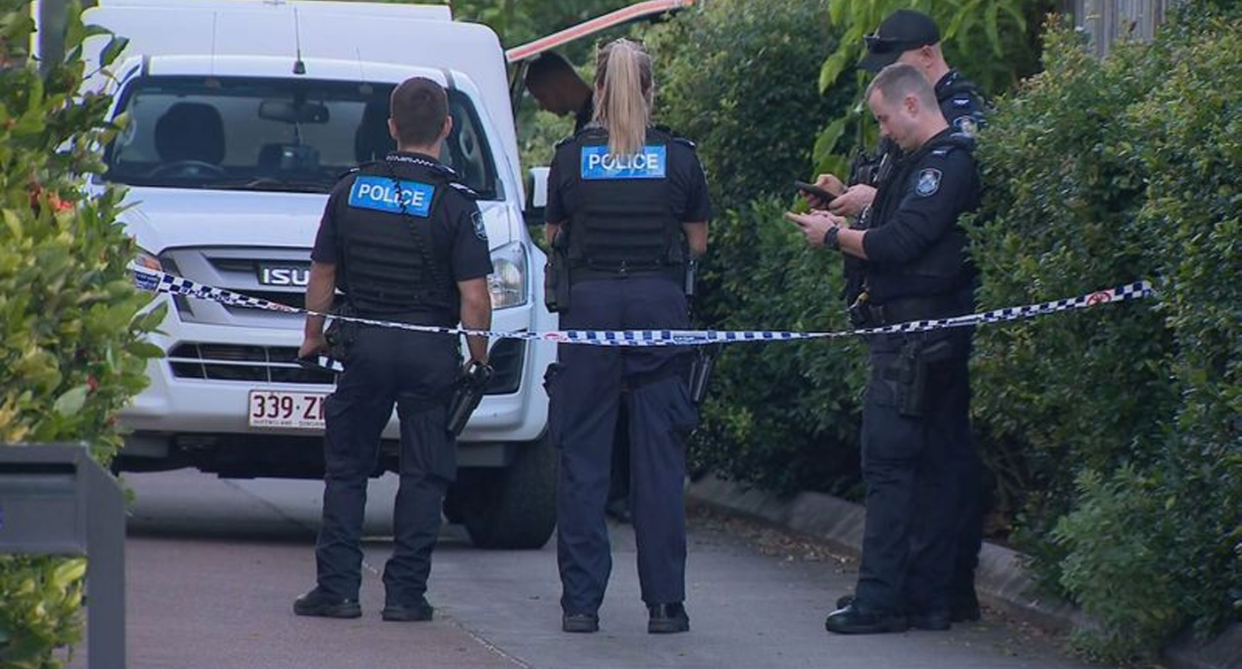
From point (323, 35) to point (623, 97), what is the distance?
11.7ft

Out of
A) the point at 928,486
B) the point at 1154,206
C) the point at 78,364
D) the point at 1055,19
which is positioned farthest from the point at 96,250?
the point at 1055,19

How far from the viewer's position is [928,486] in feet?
27.3

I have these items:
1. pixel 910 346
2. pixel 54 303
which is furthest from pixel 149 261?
pixel 54 303

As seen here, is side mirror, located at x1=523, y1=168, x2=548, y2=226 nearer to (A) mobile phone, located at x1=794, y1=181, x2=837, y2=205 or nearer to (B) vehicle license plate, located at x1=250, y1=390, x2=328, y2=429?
(B) vehicle license plate, located at x1=250, y1=390, x2=328, y2=429

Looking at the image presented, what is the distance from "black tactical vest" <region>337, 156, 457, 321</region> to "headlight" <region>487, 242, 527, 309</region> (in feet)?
5.27

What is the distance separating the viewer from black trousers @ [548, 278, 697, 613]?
8.13 metres

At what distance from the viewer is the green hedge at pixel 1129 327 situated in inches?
264

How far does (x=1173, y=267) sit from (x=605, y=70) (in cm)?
219

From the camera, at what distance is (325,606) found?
328 inches

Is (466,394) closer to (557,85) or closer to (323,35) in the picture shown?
(323,35)

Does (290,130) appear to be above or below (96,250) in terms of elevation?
above

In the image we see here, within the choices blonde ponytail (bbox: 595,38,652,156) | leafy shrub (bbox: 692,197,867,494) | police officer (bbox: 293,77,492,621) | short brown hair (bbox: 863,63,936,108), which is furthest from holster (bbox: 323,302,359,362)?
leafy shrub (bbox: 692,197,867,494)

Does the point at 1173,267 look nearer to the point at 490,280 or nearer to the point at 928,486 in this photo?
the point at 928,486

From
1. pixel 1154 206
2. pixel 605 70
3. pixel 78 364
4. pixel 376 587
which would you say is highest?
pixel 605 70
